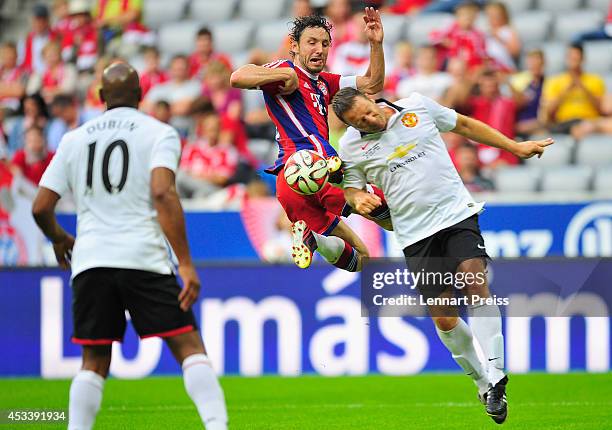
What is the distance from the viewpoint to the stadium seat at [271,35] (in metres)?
17.2

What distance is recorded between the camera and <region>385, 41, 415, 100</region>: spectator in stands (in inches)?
602

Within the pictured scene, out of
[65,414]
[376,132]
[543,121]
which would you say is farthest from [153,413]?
[543,121]

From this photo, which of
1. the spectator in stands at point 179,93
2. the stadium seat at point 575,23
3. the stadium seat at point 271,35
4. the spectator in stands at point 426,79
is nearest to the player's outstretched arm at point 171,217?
the spectator in stands at point 426,79

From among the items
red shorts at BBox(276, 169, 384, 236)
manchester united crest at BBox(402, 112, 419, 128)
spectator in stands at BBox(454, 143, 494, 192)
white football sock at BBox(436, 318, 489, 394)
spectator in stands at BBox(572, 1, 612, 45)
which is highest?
spectator in stands at BBox(572, 1, 612, 45)

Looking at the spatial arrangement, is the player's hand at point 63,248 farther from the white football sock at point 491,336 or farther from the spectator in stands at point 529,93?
the spectator in stands at point 529,93

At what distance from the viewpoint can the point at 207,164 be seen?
1493cm

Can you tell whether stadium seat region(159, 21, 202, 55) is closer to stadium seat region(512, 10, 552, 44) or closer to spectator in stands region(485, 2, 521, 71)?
spectator in stands region(485, 2, 521, 71)

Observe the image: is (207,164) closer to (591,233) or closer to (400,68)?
(400,68)

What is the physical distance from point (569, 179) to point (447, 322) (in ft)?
20.5

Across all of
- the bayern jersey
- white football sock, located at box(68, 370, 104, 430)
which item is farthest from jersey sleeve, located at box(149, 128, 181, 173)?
the bayern jersey

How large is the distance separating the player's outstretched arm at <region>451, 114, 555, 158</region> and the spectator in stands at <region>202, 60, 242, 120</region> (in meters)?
7.27

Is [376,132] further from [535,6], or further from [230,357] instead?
[535,6]

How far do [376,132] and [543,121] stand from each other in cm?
709

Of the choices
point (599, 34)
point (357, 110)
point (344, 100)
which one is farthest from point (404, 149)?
point (599, 34)
